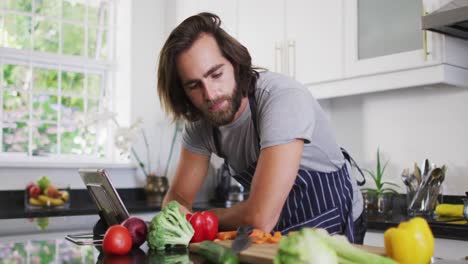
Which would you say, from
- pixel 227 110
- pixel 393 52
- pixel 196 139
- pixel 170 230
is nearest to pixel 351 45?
pixel 393 52

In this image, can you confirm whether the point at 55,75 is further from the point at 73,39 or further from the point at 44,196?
the point at 44,196

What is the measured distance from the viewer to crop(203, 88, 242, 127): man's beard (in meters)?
1.90

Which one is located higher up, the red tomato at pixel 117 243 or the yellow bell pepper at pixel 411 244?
the yellow bell pepper at pixel 411 244

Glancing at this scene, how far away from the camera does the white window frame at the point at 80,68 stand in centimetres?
409

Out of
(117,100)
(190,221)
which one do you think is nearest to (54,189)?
(117,100)

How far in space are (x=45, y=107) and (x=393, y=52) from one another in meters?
2.64

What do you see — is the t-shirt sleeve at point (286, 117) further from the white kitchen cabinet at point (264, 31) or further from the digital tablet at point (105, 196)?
the white kitchen cabinet at point (264, 31)

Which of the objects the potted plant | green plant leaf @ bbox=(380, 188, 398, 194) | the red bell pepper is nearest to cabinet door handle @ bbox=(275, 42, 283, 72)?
the potted plant

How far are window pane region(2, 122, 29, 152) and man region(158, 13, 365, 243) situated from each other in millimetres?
2262

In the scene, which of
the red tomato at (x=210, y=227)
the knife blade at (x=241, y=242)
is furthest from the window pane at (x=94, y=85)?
the knife blade at (x=241, y=242)

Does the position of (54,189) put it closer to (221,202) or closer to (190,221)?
(221,202)

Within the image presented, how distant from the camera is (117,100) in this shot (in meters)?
4.61

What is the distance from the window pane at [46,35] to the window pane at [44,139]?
1.94ft

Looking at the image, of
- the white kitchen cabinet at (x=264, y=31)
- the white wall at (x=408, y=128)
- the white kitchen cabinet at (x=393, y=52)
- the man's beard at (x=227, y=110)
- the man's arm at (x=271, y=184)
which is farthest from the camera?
the white kitchen cabinet at (x=264, y=31)
